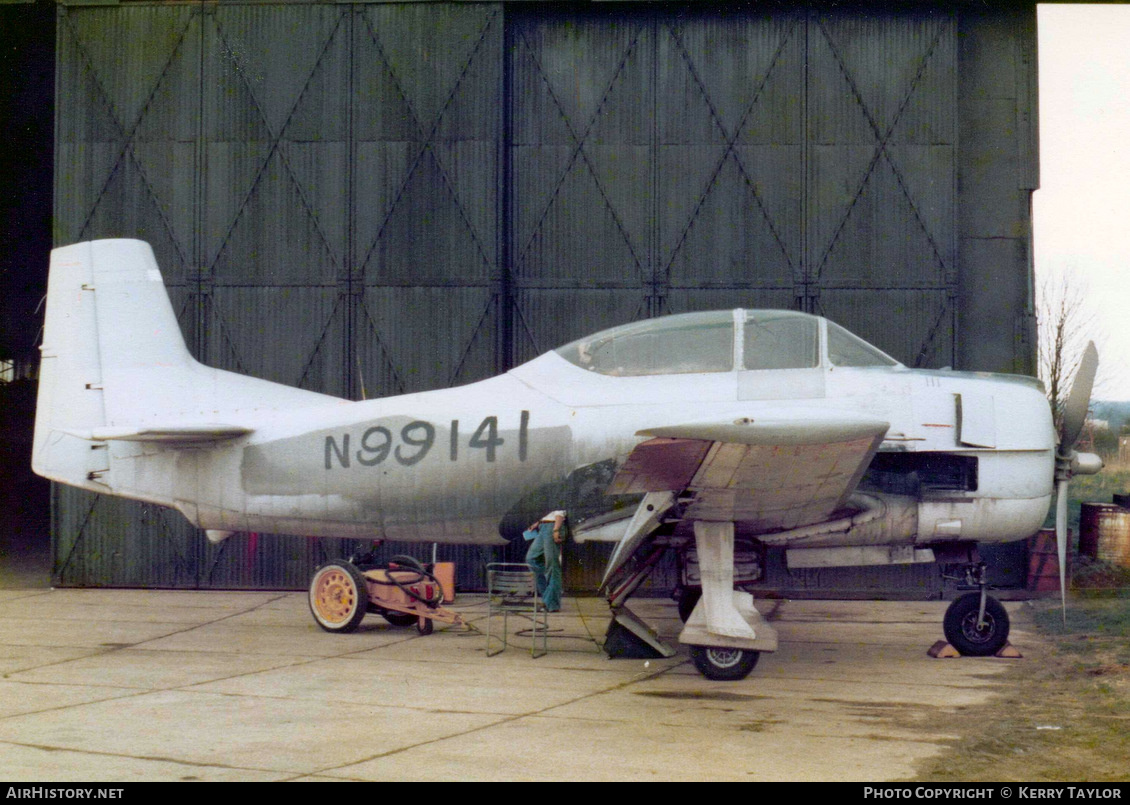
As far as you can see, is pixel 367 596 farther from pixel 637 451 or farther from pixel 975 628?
pixel 975 628

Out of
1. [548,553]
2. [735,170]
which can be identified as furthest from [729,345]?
[735,170]

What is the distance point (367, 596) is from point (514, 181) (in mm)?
7262

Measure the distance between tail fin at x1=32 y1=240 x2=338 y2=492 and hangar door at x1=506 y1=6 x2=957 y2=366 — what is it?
5.52 m

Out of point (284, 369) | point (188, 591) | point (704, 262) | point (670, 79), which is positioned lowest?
point (188, 591)

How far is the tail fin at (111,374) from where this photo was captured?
11.6 metres

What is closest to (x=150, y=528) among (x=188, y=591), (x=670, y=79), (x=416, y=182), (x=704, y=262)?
(x=188, y=591)

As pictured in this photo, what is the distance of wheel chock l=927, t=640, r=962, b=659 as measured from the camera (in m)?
10.4

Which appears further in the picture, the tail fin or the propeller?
the tail fin

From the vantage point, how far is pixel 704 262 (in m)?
16.2

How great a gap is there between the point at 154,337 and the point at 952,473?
8267mm

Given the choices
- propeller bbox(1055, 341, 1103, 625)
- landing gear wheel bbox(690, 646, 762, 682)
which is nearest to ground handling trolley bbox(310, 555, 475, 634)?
landing gear wheel bbox(690, 646, 762, 682)

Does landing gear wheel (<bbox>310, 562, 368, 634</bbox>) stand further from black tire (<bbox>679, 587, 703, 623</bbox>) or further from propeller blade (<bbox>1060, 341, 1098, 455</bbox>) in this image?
propeller blade (<bbox>1060, 341, 1098, 455</bbox>)

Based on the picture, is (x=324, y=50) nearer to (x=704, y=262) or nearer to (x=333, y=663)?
(x=704, y=262)

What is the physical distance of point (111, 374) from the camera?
1177 cm
